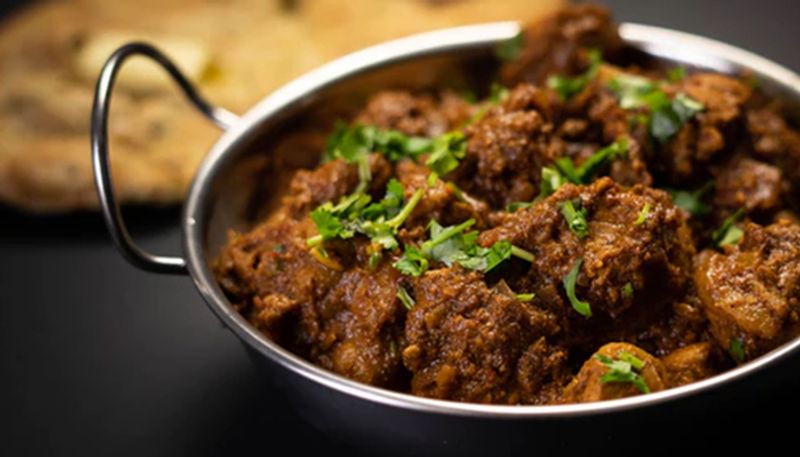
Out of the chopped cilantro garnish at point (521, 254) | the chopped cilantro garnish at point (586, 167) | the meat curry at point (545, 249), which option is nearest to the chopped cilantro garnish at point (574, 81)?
the meat curry at point (545, 249)

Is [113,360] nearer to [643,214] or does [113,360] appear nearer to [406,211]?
[406,211]

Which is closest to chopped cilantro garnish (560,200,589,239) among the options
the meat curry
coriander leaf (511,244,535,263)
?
the meat curry

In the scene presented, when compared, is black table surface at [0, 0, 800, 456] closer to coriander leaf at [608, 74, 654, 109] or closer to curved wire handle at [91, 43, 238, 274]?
curved wire handle at [91, 43, 238, 274]

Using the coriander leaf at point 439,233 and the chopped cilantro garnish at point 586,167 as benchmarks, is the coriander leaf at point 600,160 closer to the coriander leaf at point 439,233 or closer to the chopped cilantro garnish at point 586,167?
the chopped cilantro garnish at point 586,167

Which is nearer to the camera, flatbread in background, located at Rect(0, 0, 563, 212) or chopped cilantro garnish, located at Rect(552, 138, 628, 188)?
chopped cilantro garnish, located at Rect(552, 138, 628, 188)

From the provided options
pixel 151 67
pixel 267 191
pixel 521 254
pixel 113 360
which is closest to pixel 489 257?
pixel 521 254

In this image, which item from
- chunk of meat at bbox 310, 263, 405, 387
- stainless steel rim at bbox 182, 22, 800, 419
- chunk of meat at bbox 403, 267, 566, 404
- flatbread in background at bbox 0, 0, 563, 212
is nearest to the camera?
stainless steel rim at bbox 182, 22, 800, 419
